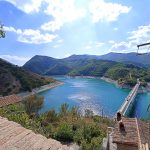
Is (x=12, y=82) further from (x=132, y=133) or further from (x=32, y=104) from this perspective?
(x=132, y=133)

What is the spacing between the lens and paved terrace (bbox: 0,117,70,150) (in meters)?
4.98

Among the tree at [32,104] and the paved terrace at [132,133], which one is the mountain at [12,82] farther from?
the paved terrace at [132,133]

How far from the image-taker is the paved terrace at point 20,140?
4.98 m

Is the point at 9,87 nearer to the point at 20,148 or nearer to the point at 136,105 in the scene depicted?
the point at 136,105

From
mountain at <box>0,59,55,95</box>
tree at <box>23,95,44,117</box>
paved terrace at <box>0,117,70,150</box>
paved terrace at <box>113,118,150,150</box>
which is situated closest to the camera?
paved terrace at <box>0,117,70,150</box>

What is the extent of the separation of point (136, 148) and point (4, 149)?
687 inches

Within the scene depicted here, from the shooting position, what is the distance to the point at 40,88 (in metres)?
136

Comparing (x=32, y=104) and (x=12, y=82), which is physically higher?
(x=32, y=104)

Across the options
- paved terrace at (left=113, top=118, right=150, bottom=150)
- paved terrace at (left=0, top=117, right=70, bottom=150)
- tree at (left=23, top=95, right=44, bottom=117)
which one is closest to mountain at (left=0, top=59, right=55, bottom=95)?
tree at (left=23, top=95, right=44, bottom=117)

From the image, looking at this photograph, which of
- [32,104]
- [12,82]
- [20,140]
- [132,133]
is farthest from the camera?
[12,82]

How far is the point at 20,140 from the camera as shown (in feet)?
17.4

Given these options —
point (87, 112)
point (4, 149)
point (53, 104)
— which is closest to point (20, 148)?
point (4, 149)

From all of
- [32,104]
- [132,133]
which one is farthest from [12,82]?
[132,133]

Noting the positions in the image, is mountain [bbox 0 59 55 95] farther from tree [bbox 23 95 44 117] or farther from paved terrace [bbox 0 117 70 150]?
paved terrace [bbox 0 117 70 150]
